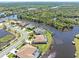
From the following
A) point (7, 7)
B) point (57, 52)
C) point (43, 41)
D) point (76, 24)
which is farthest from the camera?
point (7, 7)

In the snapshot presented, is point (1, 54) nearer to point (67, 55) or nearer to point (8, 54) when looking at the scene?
point (8, 54)

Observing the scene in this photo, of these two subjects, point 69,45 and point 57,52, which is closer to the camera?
point 57,52

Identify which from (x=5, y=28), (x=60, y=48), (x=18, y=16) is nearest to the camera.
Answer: (x=60, y=48)

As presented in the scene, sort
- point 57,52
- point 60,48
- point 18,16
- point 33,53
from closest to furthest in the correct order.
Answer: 1. point 33,53
2. point 57,52
3. point 60,48
4. point 18,16

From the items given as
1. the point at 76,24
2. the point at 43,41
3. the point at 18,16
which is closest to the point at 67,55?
the point at 43,41

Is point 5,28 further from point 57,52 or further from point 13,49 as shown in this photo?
point 57,52

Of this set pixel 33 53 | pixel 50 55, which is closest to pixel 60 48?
pixel 50 55

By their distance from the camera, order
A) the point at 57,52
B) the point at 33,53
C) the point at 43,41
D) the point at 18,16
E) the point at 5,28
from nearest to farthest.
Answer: the point at 33,53 → the point at 57,52 → the point at 43,41 → the point at 5,28 → the point at 18,16

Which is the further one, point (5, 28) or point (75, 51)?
point (5, 28)

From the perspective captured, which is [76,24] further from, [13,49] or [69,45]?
[13,49]
